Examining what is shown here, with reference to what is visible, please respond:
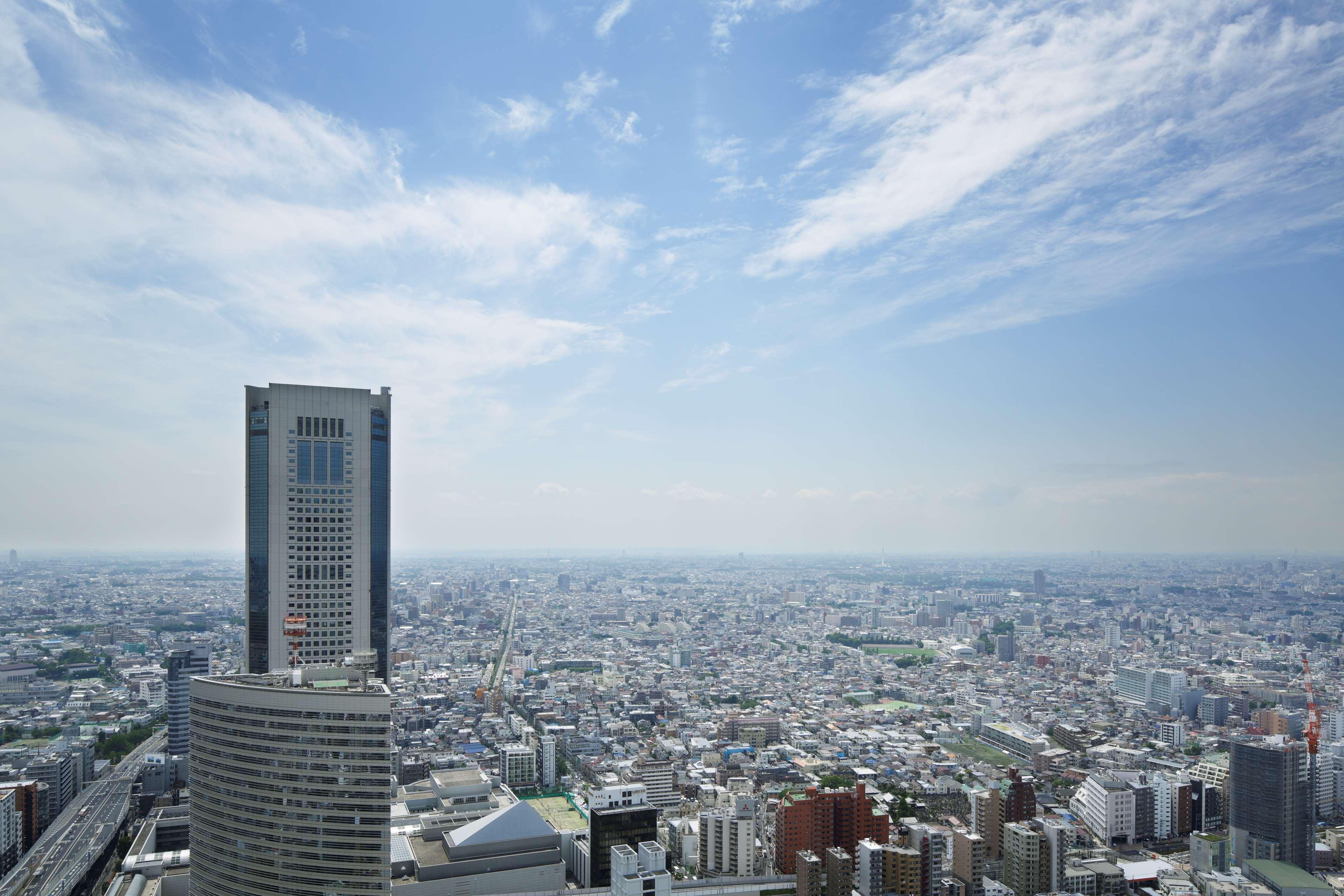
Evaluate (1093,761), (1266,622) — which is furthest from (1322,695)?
(1266,622)

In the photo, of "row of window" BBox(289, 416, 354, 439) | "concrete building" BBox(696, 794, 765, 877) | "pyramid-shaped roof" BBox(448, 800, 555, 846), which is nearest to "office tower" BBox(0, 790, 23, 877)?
"pyramid-shaped roof" BBox(448, 800, 555, 846)

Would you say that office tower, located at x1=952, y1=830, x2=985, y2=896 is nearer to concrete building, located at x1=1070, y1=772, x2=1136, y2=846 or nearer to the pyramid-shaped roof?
concrete building, located at x1=1070, y1=772, x2=1136, y2=846

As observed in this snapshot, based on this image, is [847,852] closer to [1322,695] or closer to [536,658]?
[1322,695]

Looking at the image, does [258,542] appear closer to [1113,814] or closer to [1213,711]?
[1113,814]

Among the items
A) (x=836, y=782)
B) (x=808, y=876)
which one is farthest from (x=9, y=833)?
(x=836, y=782)

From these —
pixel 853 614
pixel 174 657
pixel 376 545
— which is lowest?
pixel 853 614
